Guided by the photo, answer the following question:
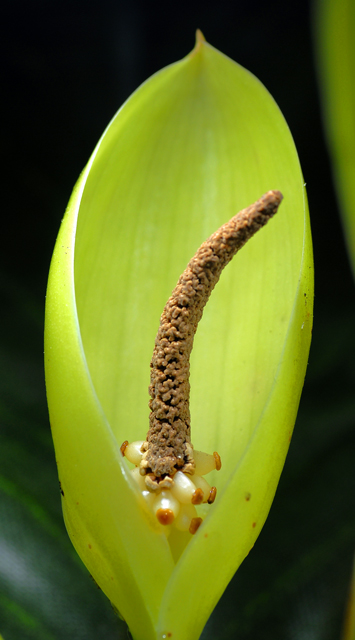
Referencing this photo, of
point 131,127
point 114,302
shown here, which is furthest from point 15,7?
point 114,302

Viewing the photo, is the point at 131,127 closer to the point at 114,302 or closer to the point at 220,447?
the point at 114,302

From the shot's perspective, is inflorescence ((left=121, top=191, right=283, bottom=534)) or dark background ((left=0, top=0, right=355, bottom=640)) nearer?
inflorescence ((left=121, top=191, right=283, bottom=534))

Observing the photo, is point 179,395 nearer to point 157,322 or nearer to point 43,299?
point 157,322

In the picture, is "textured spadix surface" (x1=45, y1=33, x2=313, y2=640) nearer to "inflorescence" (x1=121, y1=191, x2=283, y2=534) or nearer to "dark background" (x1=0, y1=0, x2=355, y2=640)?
"inflorescence" (x1=121, y1=191, x2=283, y2=534)

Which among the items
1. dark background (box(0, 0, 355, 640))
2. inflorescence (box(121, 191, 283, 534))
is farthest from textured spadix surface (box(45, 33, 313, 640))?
dark background (box(0, 0, 355, 640))

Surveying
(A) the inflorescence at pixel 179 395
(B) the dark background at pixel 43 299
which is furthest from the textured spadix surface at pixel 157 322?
(B) the dark background at pixel 43 299

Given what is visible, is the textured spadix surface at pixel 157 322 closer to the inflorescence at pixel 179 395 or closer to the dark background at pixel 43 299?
the inflorescence at pixel 179 395
